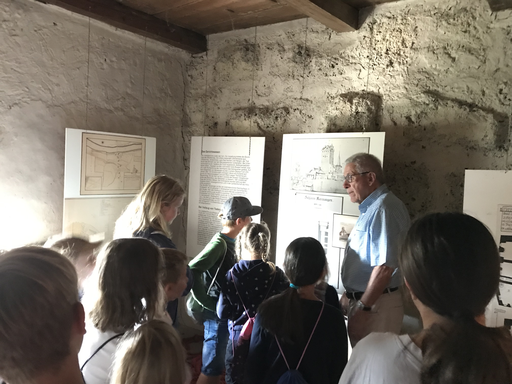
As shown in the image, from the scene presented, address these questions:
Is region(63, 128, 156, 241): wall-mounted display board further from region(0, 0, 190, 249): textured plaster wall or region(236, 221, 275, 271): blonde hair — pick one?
region(236, 221, 275, 271): blonde hair

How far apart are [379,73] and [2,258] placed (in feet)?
9.12

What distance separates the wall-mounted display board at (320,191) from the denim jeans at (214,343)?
2.93 feet

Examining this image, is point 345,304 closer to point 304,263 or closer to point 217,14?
point 304,263

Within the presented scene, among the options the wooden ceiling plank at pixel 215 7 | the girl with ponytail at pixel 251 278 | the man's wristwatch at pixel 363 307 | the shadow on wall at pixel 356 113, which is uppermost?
the wooden ceiling plank at pixel 215 7

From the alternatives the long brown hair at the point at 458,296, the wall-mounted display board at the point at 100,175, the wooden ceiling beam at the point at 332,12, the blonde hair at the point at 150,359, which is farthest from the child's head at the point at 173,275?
the wooden ceiling beam at the point at 332,12

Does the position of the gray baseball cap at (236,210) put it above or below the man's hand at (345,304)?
above

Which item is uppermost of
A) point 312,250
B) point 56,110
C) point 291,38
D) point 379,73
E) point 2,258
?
point 291,38

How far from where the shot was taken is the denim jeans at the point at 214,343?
259 cm

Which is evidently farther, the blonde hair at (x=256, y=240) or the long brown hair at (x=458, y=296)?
the blonde hair at (x=256, y=240)

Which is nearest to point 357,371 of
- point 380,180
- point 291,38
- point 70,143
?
point 380,180

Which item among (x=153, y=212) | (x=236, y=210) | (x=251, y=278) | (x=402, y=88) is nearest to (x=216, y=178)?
(x=236, y=210)

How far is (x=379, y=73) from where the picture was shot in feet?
9.70

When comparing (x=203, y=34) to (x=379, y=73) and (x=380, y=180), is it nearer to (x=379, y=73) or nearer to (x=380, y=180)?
(x=379, y=73)

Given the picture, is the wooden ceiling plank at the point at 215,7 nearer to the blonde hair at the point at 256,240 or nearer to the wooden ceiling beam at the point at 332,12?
the wooden ceiling beam at the point at 332,12
